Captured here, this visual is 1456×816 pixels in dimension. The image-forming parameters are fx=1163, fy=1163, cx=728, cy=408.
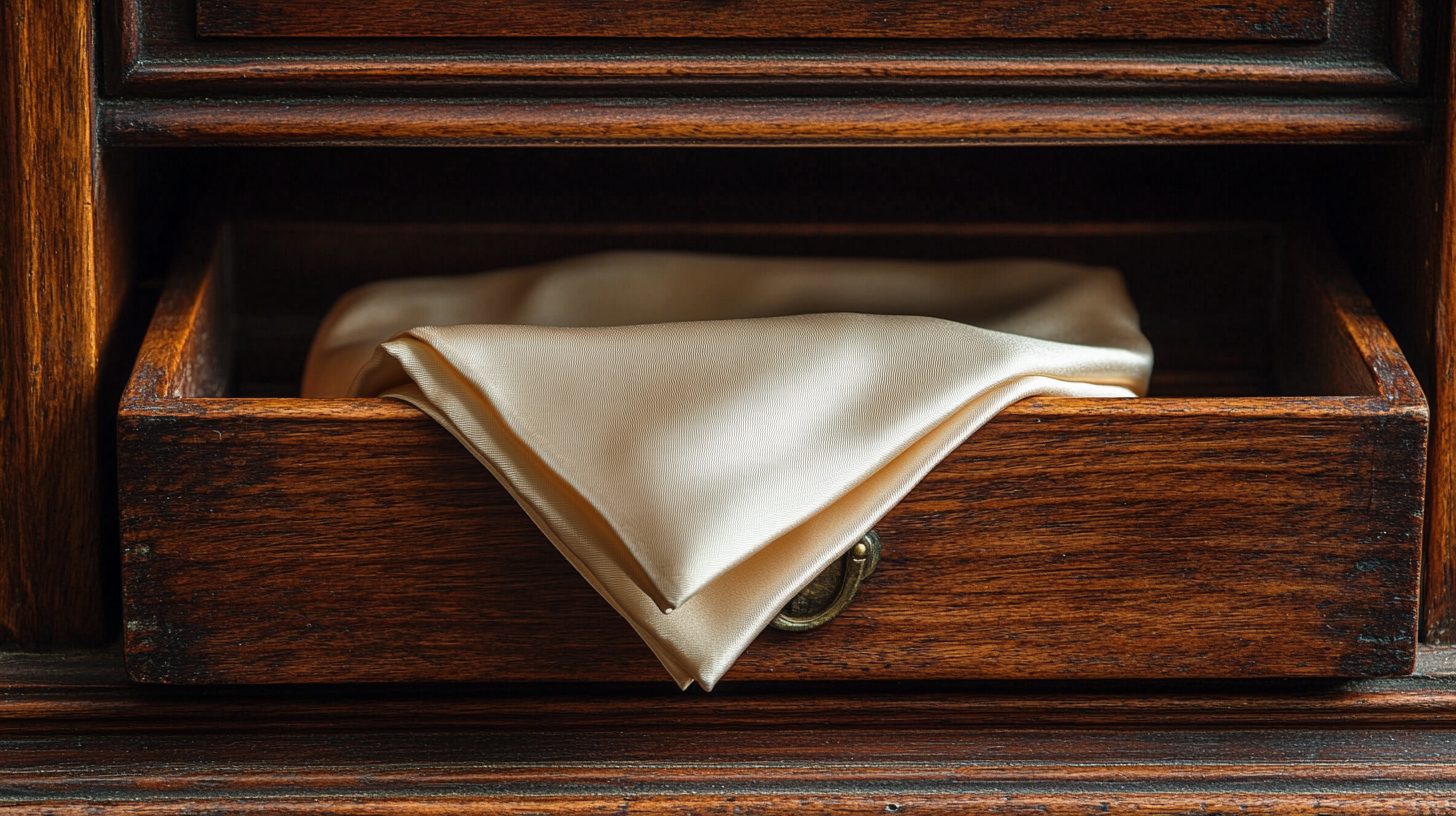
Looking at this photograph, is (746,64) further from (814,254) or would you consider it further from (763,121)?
(814,254)

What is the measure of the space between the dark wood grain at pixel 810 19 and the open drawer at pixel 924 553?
0.13 m

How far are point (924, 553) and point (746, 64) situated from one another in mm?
178

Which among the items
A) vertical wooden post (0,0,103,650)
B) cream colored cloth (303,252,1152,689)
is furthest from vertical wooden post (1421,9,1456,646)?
vertical wooden post (0,0,103,650)

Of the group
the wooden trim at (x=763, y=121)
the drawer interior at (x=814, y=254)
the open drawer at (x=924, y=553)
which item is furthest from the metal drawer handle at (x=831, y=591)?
the drawer interior at (x=814, y=254)

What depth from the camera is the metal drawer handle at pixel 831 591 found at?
370 mm

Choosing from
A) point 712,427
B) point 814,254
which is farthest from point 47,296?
point 814,254

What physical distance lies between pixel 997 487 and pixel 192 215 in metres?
0.38

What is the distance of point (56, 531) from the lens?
1.29ft

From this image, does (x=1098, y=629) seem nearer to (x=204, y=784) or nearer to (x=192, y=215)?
(x=204, y=784)

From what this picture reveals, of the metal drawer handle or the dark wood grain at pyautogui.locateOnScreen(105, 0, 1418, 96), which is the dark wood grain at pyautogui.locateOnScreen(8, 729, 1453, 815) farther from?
the dark wood grain at pyautogui.locateOnScreen(105, 0, 1418, 96)

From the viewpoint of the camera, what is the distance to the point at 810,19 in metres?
0.41

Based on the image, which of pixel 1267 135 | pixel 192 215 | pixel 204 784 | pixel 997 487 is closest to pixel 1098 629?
pixel 997 487

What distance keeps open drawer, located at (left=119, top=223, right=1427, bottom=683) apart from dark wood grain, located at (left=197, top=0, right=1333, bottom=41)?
0.13 meters

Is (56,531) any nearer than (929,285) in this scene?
Yes
